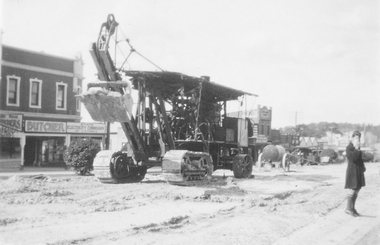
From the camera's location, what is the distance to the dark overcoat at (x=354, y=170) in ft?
27.3

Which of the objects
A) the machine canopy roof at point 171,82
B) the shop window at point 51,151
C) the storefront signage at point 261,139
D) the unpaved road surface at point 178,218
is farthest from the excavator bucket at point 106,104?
the storefront signage at point 261,139

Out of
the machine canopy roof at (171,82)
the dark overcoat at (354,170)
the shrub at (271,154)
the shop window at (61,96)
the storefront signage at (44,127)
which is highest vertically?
the shop window at (61,96)

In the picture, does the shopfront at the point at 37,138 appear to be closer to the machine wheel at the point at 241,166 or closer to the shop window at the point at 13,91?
the shop window at the point at 13,91

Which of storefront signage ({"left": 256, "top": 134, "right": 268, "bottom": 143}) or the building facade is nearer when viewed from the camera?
the building facade

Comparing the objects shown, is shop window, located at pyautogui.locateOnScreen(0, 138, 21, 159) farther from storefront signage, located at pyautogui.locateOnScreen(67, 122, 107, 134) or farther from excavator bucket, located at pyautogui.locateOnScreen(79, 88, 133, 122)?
excavator bucket, located at pyautogui.locateOnScreen(79, 88, 133, 122)

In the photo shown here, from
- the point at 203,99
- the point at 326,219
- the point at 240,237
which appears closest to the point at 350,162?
the point at 326,219

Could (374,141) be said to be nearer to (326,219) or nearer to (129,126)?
(326,219)

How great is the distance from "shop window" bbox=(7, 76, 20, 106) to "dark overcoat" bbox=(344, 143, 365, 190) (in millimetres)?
25002

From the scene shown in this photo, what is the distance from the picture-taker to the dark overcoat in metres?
8.31

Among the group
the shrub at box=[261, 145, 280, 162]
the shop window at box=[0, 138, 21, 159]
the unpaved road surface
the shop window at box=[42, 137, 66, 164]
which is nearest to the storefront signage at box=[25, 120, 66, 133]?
the shop window at box=[0, 138, 21, 159]

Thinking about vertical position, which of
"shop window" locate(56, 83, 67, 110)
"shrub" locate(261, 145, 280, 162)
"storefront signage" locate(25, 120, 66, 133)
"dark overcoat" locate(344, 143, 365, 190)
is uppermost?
"shop window" locate(56, 83, 67, 110)

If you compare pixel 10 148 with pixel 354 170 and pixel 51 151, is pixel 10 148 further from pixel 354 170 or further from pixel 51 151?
pixel 354 170

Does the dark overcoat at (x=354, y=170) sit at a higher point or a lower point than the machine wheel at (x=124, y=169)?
higher

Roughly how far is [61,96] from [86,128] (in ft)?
13.6
